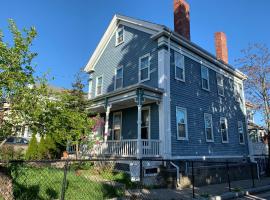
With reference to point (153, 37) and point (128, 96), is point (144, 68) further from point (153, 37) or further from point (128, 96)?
point (128, 96)

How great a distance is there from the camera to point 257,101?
21.8 meters

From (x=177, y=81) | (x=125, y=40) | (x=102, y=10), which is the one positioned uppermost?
(x=102, y=10)

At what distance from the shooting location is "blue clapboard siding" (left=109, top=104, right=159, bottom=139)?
12.6 meters

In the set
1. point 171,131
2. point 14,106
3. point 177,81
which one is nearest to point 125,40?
point 177,81

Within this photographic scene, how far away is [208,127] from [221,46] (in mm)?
8122

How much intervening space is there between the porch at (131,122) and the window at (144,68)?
64.1 inches

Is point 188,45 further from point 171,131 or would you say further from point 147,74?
point 171,131

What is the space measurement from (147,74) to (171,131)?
3.73 meters

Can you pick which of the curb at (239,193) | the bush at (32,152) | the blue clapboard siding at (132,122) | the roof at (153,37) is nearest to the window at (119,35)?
the roof at (153,37)

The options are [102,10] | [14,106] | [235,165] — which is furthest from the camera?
[102,10]

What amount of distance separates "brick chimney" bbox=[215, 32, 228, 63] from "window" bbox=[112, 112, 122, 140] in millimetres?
10085

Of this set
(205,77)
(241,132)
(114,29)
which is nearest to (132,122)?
(205,77)

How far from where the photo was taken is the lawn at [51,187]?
6508mm

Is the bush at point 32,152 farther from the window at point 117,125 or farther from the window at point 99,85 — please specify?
the window at point 99,85
